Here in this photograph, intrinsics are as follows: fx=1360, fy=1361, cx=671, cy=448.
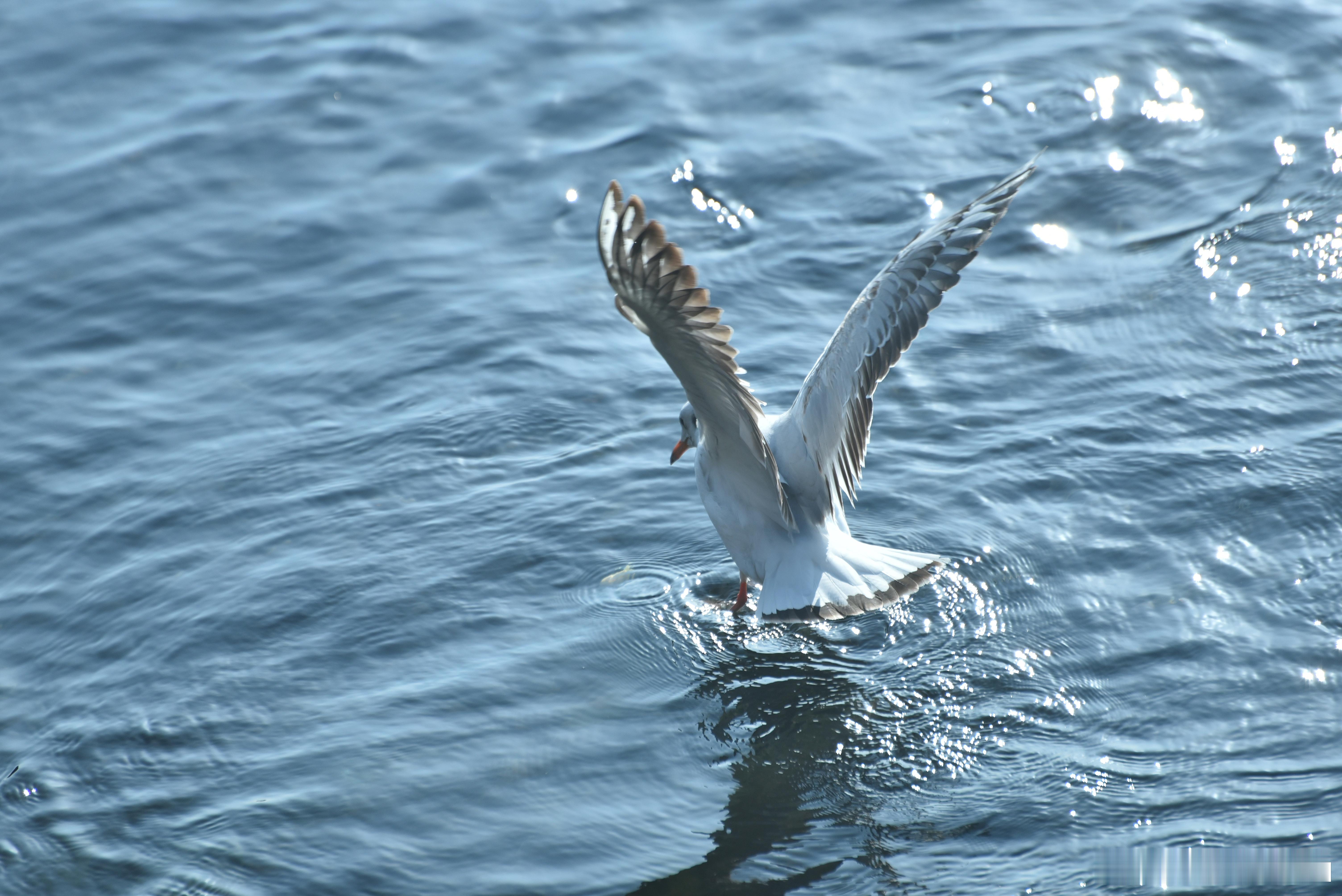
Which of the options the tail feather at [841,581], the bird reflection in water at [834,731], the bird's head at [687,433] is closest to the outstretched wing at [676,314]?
the tail feather at [841,581]

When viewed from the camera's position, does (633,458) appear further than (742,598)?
Yes

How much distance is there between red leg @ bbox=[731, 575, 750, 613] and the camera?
19.2 feet

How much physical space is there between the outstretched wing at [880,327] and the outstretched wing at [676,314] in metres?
0.30

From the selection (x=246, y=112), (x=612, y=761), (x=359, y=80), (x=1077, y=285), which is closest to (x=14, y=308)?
(x=246, y=112)

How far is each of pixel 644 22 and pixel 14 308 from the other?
5.56 metres

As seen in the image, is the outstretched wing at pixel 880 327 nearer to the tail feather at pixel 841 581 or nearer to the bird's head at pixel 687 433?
the tail feather at pixel 841 581

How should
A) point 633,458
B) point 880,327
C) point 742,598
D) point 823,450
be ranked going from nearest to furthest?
point 880,327
point 823,450
point 742,598
point 633,458

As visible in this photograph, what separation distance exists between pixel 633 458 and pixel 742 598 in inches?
46.5

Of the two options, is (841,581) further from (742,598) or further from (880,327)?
(880,327)

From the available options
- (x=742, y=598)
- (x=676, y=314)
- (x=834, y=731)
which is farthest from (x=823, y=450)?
(x=676, y=314)

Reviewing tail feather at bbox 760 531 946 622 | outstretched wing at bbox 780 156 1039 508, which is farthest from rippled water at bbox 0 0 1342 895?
outstretched wing at bbox 780 156 1039 508

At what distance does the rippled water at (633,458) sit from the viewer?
185 inches

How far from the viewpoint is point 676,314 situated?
4398 mm

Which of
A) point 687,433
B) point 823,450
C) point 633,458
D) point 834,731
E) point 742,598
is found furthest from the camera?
point 633,458
